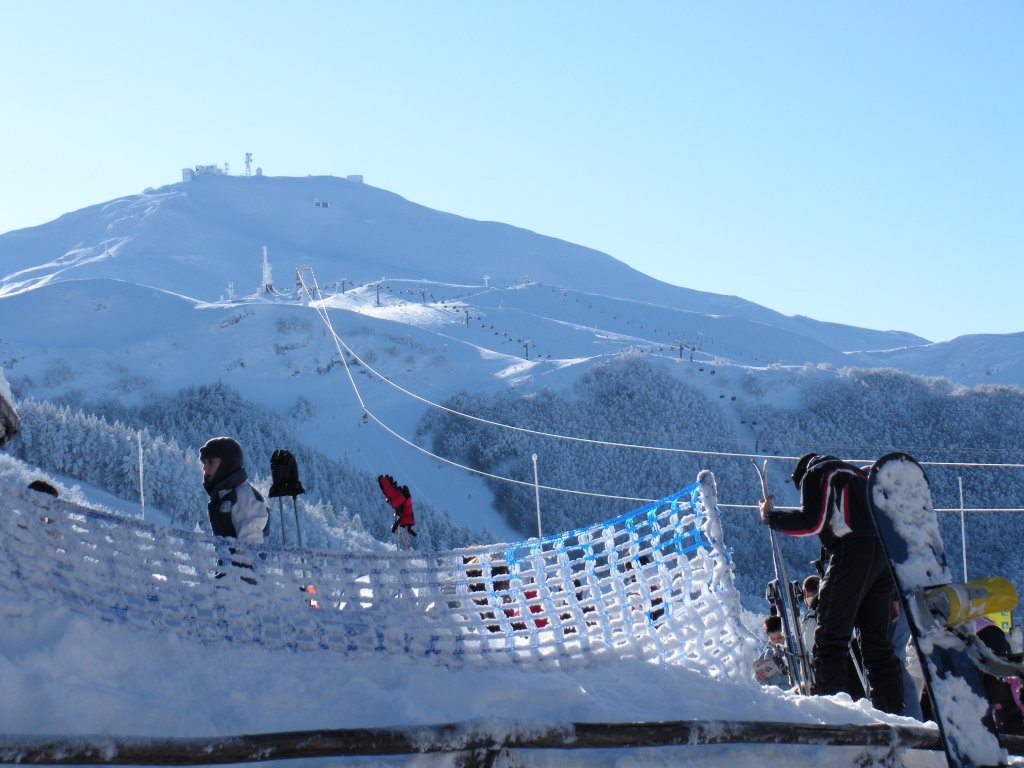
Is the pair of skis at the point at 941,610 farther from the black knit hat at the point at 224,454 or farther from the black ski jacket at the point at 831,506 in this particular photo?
the black knit hat at the point at 224,454

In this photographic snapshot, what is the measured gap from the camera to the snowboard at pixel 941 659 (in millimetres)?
3875

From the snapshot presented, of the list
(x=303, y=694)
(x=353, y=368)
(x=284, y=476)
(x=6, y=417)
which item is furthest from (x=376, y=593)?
(x=353, y=368)

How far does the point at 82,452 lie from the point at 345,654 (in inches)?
1643

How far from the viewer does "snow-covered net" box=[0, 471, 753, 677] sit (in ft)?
13.0

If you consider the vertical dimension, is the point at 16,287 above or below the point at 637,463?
above

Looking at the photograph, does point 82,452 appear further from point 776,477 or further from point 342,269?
point 342,269

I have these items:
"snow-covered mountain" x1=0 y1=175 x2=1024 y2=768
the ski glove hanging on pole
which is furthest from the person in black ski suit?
the ski glove hanging on pole

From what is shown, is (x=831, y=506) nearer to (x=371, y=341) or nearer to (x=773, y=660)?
(x=773, y=660)

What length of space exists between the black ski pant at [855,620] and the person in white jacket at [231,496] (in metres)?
2.68

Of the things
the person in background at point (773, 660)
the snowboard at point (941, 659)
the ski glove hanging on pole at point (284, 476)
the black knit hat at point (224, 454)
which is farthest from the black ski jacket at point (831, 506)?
the ski glove hanging on pole at point (284, 476)

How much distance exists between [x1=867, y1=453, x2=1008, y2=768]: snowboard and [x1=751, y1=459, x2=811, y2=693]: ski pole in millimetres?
A: 1614

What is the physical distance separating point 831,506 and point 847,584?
0.37 meters

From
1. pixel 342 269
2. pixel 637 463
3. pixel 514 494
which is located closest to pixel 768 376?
pixel 637 463

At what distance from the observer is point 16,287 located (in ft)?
462
